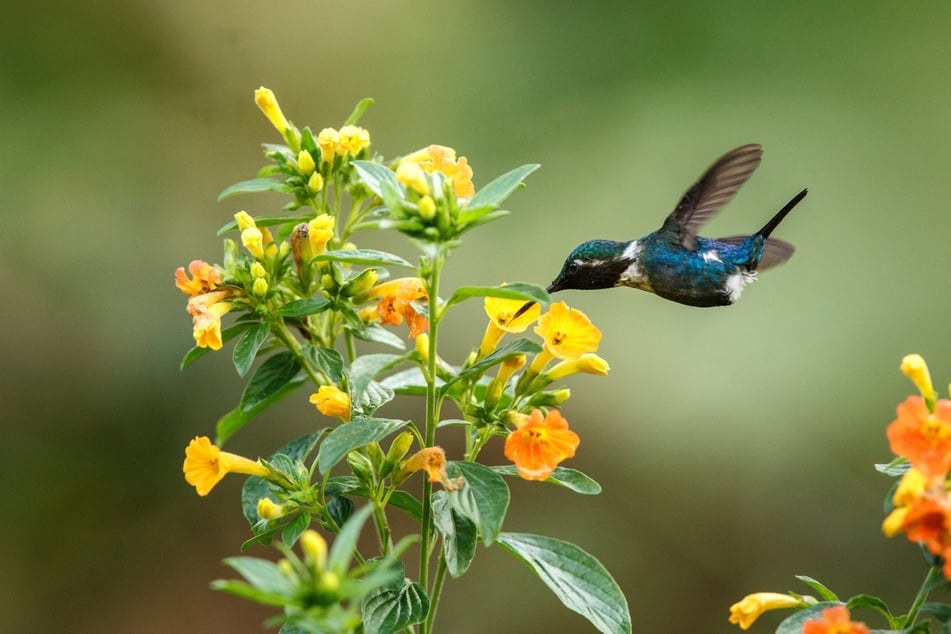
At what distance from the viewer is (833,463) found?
3.18 m

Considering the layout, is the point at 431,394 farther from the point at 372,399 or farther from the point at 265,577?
the point at 265,577

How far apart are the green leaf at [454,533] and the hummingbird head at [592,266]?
18.9 inches

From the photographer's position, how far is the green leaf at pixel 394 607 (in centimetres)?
106

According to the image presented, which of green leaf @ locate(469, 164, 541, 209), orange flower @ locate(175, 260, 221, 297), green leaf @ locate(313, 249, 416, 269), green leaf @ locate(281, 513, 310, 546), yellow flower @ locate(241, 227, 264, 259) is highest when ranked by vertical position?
green leaf @ locate(469, 164, 541, 209)

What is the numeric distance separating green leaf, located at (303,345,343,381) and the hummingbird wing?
1.95 feet

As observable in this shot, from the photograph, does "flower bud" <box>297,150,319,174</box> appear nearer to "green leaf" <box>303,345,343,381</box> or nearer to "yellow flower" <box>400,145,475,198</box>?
"yellow flower" <box>400,145,475,198</box>

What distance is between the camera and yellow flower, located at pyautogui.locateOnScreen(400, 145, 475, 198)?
126 centimetres

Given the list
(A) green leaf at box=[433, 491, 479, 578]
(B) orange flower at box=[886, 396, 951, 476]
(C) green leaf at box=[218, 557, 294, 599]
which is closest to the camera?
(C) green leaf at box=[218, 557, 294, 599]

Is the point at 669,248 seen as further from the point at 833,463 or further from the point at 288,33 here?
the point at 288,33

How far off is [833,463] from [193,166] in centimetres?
249

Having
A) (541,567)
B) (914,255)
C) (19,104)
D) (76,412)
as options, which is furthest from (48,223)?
(914,255)

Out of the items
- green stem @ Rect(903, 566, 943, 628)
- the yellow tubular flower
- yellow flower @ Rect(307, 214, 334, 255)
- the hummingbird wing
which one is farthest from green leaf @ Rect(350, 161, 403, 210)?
green stem @ Rect(903, 566, 943, 628)

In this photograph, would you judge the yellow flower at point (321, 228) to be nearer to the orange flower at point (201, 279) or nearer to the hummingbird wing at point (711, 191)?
the orange flower at point (201, 279)

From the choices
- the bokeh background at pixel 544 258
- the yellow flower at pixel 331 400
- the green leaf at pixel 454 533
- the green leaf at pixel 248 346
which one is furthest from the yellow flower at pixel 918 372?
the bokeh background at pixel 544 258
